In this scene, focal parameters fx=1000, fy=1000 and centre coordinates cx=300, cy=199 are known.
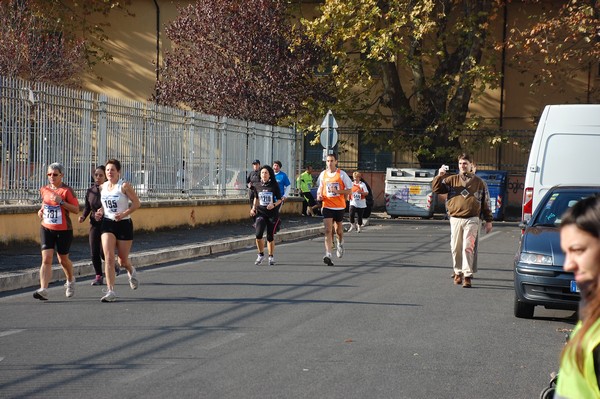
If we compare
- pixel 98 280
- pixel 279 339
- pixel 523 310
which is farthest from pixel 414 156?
pixel 279 339

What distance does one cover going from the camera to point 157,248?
18.4 meters

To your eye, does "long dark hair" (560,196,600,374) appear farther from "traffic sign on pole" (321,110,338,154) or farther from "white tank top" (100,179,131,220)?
"traffic sign on pole" (321,110,338,154)

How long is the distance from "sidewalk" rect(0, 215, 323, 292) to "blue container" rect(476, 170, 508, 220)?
10.8m

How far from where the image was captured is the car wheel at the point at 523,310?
1076cm

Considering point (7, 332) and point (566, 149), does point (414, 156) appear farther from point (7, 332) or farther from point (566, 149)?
point (7, 332)

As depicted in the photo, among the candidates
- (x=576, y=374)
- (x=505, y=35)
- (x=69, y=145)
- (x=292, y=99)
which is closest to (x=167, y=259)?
(x=69, y=145)

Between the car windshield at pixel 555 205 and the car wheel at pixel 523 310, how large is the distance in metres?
1.12

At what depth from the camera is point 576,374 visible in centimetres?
266

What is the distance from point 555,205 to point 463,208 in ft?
7.37

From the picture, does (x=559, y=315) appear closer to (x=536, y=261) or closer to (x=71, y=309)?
(x=536, y=261)

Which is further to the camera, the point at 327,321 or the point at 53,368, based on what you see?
the point at 327,321

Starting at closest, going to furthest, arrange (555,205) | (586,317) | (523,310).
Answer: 1. (586,317)
2. (523,310)
3. (555,205)

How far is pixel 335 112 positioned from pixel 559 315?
27986 mm

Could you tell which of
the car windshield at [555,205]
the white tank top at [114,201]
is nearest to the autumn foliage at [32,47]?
the white tank top at [114,201]
